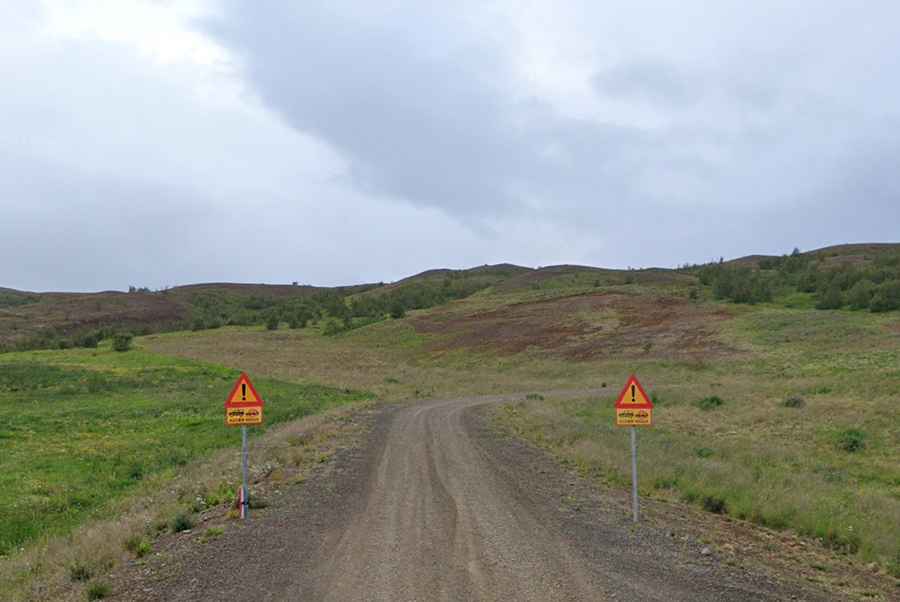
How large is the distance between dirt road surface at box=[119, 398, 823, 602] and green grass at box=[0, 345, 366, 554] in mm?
4788

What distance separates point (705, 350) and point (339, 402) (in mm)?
27595

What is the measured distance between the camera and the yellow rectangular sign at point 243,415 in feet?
39.3

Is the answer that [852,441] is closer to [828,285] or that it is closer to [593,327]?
[593,327]

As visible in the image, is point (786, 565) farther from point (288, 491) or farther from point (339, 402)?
point (339, 402)

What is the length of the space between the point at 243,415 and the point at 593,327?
2213 inches

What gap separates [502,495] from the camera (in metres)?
13.3

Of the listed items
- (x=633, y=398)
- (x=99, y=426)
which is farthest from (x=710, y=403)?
(x=99, y=426)

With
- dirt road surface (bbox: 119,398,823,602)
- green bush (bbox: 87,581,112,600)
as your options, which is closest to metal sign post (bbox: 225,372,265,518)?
dirt road surface (bbox: 119,398,823,602)

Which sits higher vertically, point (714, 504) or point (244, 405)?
point (244, 405)

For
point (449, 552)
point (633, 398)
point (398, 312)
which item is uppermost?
point (398, 312)

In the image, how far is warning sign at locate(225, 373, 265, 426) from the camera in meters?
12.1

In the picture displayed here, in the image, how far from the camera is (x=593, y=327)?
2596 inches

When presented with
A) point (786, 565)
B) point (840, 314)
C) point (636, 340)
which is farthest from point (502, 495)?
point (840, 314)

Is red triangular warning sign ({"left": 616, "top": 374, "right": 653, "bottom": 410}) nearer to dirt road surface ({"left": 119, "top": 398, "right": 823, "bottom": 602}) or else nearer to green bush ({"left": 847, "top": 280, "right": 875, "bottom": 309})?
dirt road surface ({"left": 119, "top": 398, "right": 823, "bottom": 602})
